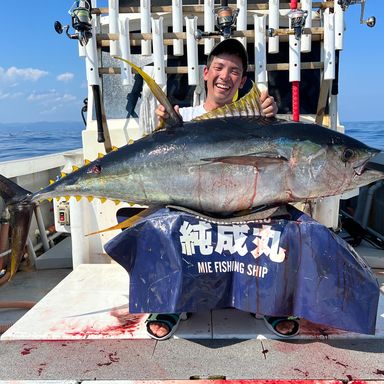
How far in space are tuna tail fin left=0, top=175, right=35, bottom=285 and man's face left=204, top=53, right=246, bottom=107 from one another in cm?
125

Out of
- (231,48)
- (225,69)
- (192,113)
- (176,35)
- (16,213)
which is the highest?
(176,35)

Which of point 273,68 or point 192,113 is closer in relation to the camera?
point 192,113

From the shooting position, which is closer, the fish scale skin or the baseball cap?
the fish scale skin

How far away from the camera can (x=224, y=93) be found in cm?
240

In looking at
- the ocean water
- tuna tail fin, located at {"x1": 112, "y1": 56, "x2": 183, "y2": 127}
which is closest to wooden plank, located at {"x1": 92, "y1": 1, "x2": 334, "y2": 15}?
tuna tail fin, located at {"x1": 112, "y1": 56, "x2": 183, "y2": 127}

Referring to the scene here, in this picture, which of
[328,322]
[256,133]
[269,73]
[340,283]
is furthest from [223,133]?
[269,73]

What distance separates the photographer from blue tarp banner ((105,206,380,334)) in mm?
1876

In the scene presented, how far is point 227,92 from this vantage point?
94.4 inches

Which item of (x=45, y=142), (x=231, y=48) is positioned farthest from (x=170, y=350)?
(x=45, y=142)

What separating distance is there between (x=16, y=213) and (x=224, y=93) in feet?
4.49

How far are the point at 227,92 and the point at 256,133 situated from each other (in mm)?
633

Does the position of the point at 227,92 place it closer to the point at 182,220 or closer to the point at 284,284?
the point at 182,220

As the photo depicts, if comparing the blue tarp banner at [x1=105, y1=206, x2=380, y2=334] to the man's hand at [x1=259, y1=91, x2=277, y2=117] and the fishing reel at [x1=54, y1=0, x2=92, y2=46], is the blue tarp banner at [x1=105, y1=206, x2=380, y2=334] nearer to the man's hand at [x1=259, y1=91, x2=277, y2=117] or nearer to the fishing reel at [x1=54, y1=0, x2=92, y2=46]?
the man's hand at [x1=259, y1=91, x2=277, y2=117]

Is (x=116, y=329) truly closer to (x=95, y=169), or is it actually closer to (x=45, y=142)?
(x=95, y=169)
